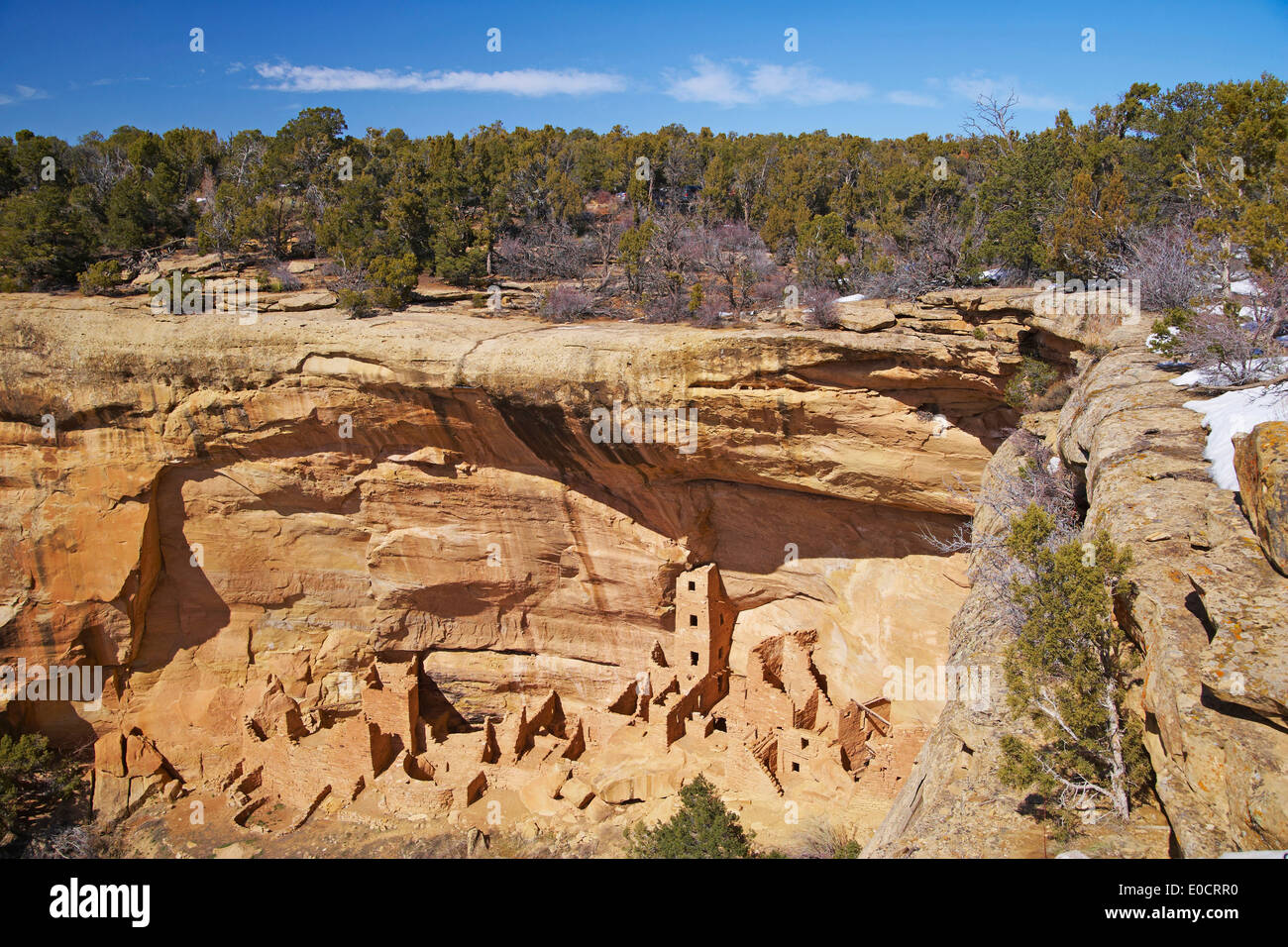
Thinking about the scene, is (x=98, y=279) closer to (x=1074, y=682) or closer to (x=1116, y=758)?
(x=1074, y=682)

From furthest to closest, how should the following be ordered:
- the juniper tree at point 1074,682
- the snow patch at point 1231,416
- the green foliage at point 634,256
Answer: the green foliage at point 634,256
the snow patch at point 1231,416
the juniper tree at point 1074,682

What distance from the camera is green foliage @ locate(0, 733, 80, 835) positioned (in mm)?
15460

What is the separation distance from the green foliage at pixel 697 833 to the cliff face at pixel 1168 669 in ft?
11.8

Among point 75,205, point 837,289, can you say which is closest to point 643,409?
point 837,289

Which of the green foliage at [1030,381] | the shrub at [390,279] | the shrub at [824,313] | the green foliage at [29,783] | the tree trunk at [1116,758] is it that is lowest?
the green foliage at [29,783]

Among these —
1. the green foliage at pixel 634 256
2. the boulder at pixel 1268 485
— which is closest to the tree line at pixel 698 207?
the green foliage at pixel 634 256

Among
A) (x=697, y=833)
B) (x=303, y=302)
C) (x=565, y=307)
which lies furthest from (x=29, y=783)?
(x=565, y=307)

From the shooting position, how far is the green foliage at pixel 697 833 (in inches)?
464

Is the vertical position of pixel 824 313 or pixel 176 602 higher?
pixel 824 313

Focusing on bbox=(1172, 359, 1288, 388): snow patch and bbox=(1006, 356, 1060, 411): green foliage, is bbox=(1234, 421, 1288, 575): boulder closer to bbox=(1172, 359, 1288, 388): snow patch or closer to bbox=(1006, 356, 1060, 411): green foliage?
bbox=(1172, 359, 1288, 388): snow patch

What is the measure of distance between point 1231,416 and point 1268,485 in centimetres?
254

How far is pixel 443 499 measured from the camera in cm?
1588

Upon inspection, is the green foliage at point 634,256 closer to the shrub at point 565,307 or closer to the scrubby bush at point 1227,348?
the shrub at point 565,307

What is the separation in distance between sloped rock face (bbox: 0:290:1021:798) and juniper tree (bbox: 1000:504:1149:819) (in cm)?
561
